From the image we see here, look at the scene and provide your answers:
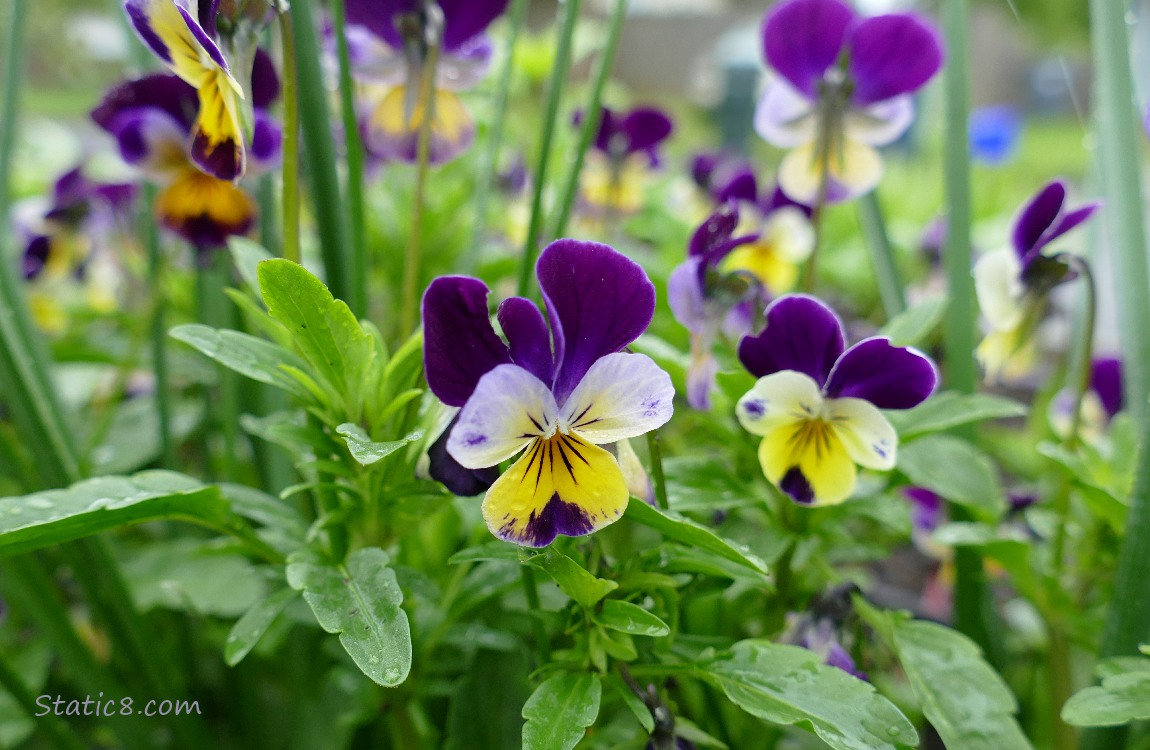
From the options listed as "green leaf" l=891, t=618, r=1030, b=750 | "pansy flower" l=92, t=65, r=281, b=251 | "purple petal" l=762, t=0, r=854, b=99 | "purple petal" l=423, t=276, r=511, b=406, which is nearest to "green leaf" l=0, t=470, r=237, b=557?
"purple petal" l=423, t=276, r=511, b=406

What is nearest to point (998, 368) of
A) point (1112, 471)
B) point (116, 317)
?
point (1112, 471)

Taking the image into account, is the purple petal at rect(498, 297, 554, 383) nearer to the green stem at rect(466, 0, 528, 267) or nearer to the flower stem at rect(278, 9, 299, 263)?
the flower stem at rect(278, 9, 299, 263)

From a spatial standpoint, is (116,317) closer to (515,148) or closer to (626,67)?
(515,148)

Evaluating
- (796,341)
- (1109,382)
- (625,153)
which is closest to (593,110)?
(796,341)

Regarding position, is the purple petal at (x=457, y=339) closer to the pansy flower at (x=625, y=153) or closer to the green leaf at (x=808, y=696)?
the green leaf at (x=808, y=696)

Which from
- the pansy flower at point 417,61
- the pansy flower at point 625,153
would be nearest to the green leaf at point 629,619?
the pansy flower at point 417,61

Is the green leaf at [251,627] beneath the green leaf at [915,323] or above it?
beneath

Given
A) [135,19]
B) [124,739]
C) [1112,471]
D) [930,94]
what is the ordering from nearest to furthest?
[135,19], [124,739], [1112,471], [930,94]
